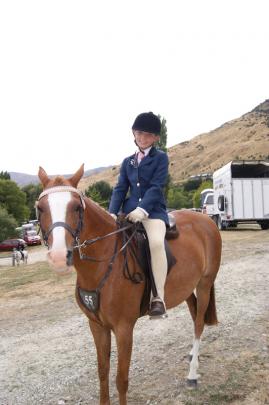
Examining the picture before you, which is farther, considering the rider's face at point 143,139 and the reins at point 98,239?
the rider's face at point 143,139

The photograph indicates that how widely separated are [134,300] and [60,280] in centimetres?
958

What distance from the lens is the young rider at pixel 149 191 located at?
157 inches

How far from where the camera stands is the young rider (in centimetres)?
400

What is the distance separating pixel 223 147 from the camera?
156 meters

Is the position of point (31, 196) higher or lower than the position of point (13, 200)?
higher

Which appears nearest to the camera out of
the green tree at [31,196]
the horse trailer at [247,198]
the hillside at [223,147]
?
the horse trailer at [247,198]

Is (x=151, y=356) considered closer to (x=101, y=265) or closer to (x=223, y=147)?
(x=101, y=265)

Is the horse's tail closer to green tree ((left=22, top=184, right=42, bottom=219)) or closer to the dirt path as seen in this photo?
the dirt path

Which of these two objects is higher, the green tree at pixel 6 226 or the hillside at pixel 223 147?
the hillside at pixel 223 147

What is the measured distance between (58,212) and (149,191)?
1.21 metres

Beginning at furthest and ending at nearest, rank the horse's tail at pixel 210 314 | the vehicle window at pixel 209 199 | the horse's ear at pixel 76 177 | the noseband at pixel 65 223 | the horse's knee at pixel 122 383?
the vehicle window at pixel 209 199, the horse's tail at pixel 210 314, the horse's knee at pixel 122 383, the horse's ear at pixel 76 177, the noseband at pixel 65 223

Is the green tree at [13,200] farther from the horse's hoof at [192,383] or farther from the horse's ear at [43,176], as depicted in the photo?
the horse's ear at [43,176]

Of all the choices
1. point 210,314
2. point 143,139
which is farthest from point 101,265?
point 210,314

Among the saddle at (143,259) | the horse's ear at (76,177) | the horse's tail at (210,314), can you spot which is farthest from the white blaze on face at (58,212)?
the horse's tail at (210,314)
